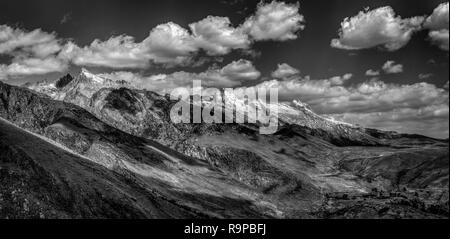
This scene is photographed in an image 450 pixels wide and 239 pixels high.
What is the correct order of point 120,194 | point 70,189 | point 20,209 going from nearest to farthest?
1. point 20,209
2. point 70,189
3. point 120,194

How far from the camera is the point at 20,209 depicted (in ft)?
294
